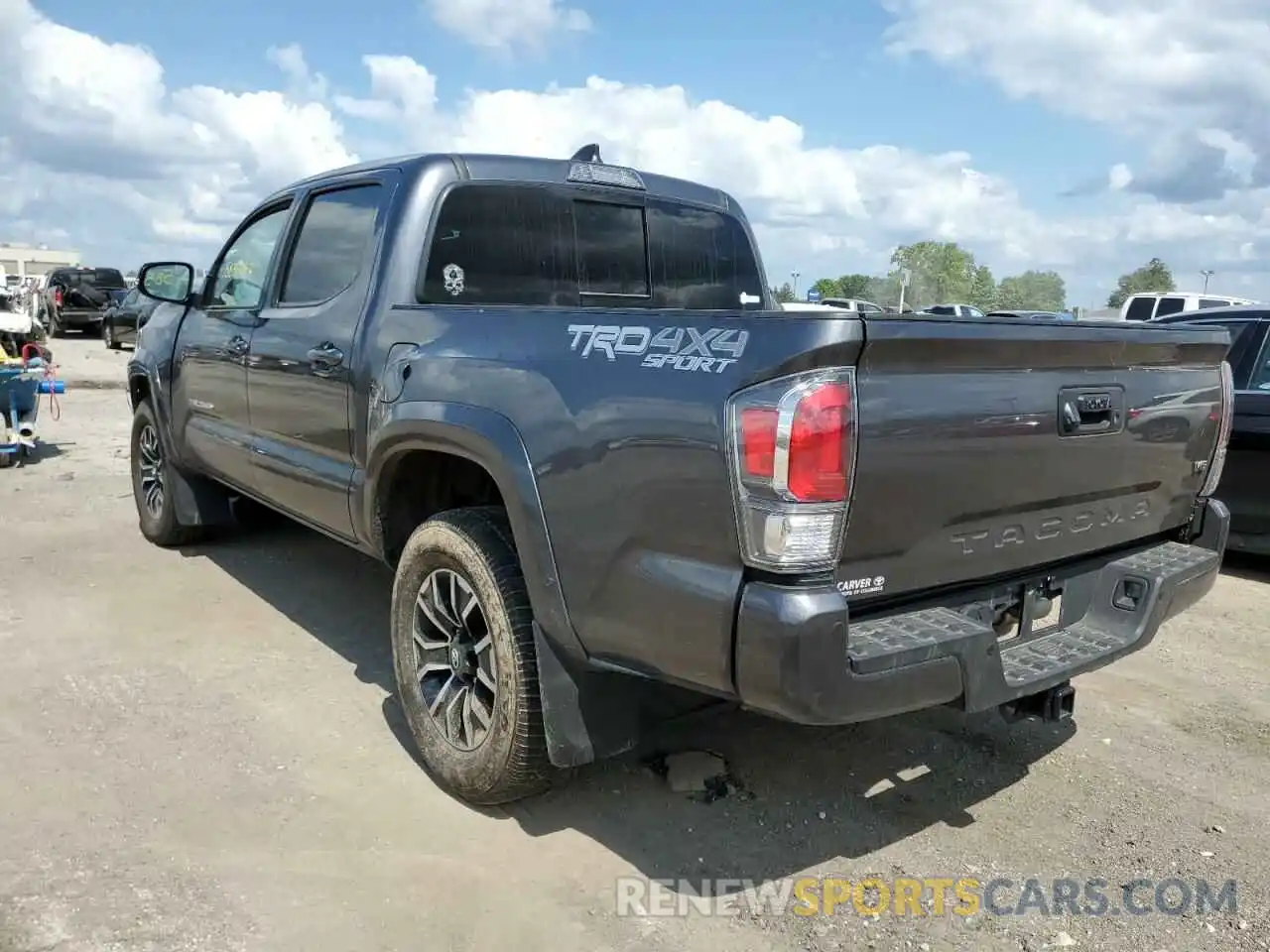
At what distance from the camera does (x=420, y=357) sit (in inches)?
129

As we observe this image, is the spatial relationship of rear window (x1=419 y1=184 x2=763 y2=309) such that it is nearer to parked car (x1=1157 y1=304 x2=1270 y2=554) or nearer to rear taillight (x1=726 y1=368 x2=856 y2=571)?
rear taillight (x1=726 y1=368 x2=856 y2=571)

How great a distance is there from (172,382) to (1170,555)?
4.90 m

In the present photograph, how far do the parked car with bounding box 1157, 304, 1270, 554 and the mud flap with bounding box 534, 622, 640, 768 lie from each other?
4872 millimetres

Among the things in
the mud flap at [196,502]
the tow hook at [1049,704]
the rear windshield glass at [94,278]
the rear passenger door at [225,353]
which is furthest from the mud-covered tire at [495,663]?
the rear windshield glass at [94,278]

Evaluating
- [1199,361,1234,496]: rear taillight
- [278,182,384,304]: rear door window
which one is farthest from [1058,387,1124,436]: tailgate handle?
[278,182,384,304]: rear door window

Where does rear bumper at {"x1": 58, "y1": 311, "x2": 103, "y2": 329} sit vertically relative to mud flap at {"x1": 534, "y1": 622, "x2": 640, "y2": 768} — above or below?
above

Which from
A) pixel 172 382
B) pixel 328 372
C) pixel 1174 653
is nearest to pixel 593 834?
pixel 328 372

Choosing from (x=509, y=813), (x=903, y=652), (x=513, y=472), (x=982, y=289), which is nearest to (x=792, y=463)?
(x=903, y=652)

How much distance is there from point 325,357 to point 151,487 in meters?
3.21

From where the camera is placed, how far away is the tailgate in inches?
95.0

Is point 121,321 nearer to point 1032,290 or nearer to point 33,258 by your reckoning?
point 1032,290

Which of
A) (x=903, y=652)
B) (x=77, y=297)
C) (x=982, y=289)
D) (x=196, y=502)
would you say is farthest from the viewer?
(x=982, y=289)

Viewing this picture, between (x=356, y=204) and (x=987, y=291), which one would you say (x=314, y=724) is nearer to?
(x=356, y=204)

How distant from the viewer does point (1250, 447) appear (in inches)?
241
